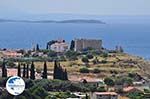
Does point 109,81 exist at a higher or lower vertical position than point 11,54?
lower

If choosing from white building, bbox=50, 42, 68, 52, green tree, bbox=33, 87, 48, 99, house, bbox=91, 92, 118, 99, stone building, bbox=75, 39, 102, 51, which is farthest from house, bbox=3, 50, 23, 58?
green tree, bbox=33, 87, 48, 99

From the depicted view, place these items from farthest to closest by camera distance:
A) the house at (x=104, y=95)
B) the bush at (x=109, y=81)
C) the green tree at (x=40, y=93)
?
the bush at (x=109, y=81) → the house at (x=104, y=95) → the green tree at (x=40, y=93)

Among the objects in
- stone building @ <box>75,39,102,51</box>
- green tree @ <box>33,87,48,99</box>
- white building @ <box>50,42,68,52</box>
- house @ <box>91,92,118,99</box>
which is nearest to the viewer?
green tree @ <box>33,87,48,99</box>

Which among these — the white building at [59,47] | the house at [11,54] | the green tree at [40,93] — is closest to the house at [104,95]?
the green tree at [40,93]

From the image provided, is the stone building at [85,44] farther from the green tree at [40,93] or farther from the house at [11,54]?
the green tree at [40,93]

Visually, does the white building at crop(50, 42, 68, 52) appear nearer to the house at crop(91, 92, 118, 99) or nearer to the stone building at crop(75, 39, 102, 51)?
the stone building at crop(75, 39, 102, 51)

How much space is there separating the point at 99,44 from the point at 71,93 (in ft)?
A: 91.4

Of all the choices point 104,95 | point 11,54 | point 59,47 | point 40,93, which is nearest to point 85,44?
point 59,47

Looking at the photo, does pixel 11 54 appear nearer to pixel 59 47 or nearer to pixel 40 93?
pixel 59 47

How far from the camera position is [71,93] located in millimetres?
34969

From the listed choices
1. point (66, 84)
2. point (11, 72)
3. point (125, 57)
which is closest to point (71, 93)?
point (66, 84)

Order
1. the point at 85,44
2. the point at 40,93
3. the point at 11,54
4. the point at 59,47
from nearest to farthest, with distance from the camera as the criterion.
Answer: the point at 40,93 → the point at 11,54 → the point at 59,47 → the point at 85,44

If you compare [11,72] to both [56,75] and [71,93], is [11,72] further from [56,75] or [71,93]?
[71,93]

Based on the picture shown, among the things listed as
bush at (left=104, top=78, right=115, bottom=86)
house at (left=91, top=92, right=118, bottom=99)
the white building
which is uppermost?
the white building
